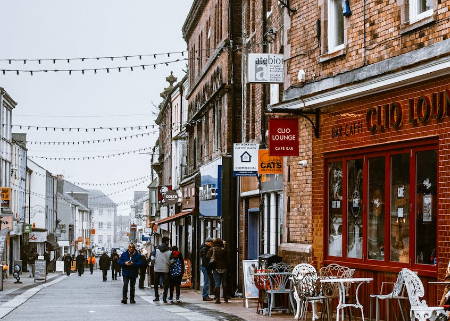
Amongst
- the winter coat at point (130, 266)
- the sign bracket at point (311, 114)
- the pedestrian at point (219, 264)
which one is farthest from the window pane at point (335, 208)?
the winter coat at point (130, 266)

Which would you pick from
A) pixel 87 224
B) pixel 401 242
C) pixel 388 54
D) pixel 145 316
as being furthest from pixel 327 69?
pixel 87 224

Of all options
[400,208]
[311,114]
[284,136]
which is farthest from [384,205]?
[284,136]

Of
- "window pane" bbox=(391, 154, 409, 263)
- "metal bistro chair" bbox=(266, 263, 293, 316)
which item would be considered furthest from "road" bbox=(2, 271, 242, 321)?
"window pane" bbox=(391, 154, 409, 263)

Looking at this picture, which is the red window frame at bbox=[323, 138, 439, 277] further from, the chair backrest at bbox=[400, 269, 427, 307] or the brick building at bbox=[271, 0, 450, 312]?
the chair backrest at bbox=[400, 269, 427, 307]

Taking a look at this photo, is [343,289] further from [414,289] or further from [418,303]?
[418,303]

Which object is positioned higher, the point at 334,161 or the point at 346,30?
the point at 346,30

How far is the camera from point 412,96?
15633 mm

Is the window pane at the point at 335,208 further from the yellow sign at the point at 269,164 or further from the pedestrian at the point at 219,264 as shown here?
the pedestrian at the point at 219,264

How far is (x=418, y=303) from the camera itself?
1288 centimetres

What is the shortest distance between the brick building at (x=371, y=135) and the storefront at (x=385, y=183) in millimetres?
18

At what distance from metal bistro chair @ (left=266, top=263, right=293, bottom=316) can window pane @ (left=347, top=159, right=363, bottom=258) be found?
74.2 inches

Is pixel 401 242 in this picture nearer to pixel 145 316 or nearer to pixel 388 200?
pixel 388 200

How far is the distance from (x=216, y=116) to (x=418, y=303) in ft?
74.9

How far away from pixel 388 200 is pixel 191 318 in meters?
4.99
